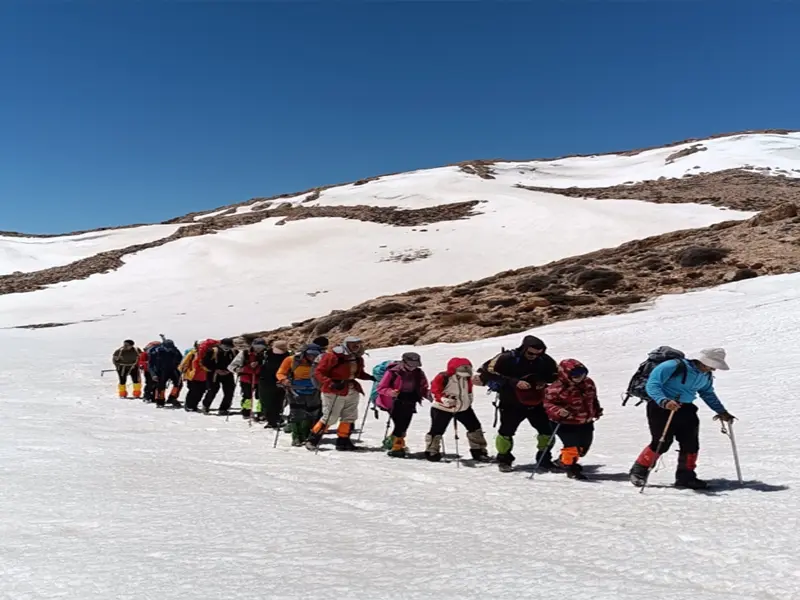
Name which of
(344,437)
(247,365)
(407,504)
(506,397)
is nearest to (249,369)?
(247,365)

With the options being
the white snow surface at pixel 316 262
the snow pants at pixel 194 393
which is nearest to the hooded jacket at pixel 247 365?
the snow pants at pixel 194 393

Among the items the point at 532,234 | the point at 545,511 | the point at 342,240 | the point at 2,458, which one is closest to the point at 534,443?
the point at 545,511

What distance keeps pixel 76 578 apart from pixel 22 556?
648 mm

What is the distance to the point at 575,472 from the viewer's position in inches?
298

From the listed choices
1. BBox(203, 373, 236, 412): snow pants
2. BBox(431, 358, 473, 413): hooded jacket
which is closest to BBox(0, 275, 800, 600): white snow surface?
BBox(431, 358, 473, 413): hooded jacket

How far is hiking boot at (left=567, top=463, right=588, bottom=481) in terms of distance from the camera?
7.52 meters

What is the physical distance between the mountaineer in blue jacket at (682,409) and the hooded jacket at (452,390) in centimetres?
243

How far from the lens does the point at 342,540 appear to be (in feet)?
16.3

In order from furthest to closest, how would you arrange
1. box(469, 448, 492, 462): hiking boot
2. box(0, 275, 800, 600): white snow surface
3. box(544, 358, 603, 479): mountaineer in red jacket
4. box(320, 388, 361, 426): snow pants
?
box(320, 388, 361, 426): snow pants → box(469, 448, 492, 462): hiking boot → box(544, 358, 603, 479): mountaineer in red jacket → box(0, 275, 800, 600): white snow surface

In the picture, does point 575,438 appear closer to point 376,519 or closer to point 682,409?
point 682,409

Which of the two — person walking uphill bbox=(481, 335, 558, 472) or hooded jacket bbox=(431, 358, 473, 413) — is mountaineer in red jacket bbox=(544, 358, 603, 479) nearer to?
person walking uphill bbox=(481, 335, 558, 472)

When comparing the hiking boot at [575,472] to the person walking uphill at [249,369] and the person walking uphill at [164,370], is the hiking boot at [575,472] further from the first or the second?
the person walking uphill at [164,370]

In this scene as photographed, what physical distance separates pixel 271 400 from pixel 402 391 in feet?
13.0

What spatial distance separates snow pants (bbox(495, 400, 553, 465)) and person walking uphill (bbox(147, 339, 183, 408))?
9.98m
